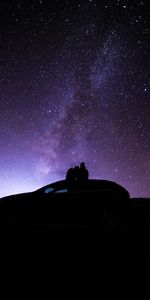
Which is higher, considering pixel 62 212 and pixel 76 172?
pixel 76 172

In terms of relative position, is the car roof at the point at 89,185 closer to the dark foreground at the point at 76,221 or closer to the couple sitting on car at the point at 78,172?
the dark foreground at the point at 76,221

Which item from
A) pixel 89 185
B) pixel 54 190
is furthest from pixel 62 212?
pixel 89 185

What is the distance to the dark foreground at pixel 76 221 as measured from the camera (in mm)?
4961

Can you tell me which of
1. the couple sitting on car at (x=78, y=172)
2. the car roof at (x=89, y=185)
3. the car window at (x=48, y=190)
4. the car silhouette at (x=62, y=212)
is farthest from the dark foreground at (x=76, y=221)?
the couple sitting on car at (x=78, y=172)

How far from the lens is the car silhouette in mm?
5043

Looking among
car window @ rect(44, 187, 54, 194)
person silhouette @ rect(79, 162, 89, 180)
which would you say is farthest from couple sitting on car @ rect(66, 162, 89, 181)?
car window @ rect(44, 187, 54, 194)

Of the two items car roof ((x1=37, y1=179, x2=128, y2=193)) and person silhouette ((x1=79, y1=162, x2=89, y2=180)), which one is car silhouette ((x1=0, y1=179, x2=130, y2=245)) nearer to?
car roof ((x1=37, y1=179, x2=128, y2=193))

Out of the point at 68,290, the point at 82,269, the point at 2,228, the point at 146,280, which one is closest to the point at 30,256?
the point at 82,269

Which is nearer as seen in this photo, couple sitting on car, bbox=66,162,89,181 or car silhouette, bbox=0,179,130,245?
car silhouette, bbox=0,179,130,245

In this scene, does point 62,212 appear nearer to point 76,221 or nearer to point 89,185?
point 76,221

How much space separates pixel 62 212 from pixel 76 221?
0.33 m

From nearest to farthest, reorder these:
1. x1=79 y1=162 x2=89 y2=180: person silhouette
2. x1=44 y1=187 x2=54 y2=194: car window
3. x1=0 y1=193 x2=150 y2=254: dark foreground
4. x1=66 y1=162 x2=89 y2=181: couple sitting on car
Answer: x1=0 y1=193 x2=150 y2=254: dark foreground → x1=44 y1=187 x2=54 y2=194: car window → x1=66 y1=162 x2=89 y2=181: couple sitting on car → x1=79 y1=162 x2=89 y2=180: person silhouette

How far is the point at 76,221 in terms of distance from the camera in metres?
5.09

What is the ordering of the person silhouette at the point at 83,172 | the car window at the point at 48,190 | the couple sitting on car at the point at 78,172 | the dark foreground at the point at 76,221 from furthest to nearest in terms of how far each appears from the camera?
1. the person silhouette at the point at 83,172
2. the couple sitting on car at the point at 78,172
3. the car window at the point at 48,190
4. the dark foreground at the point at 76,221
